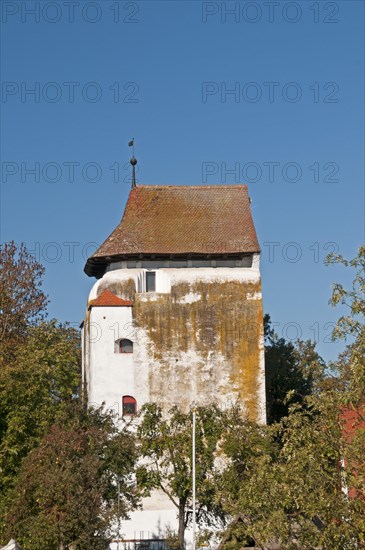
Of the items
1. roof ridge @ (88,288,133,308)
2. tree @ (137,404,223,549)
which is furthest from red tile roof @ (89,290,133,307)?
tree @ (137,404,223,549)

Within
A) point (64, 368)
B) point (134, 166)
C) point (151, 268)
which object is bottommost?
point (64, 368)

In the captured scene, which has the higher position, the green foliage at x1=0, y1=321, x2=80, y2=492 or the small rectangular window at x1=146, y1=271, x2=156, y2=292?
the small rectangular window at x1=146, y1=271, x2=156, y2=292

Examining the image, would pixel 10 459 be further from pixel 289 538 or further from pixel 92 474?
pixel 289 538

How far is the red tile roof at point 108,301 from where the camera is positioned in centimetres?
5053

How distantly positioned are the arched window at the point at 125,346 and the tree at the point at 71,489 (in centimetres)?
817

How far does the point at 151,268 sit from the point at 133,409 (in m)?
7.05

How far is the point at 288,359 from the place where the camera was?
6431 centimetres

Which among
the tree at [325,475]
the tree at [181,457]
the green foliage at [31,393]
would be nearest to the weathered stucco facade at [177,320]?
the green foliage at [31,393]

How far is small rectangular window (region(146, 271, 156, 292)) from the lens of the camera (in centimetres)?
5156

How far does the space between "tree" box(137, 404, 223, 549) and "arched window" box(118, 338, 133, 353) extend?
198 inches

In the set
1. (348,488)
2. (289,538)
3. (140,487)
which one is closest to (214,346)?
(140,487)

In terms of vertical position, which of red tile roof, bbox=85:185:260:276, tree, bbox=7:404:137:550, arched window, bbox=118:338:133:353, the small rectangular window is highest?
red tile roof, bbox=85:185:260:276

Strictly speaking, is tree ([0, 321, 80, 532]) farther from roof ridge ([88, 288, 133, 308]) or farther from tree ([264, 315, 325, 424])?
tree ([264, 315, 325, 424])

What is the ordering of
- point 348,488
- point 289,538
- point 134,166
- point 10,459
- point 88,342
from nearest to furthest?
point 348,488 → point 289,538 → point 10,459 → point 88,342 → point 134,166
